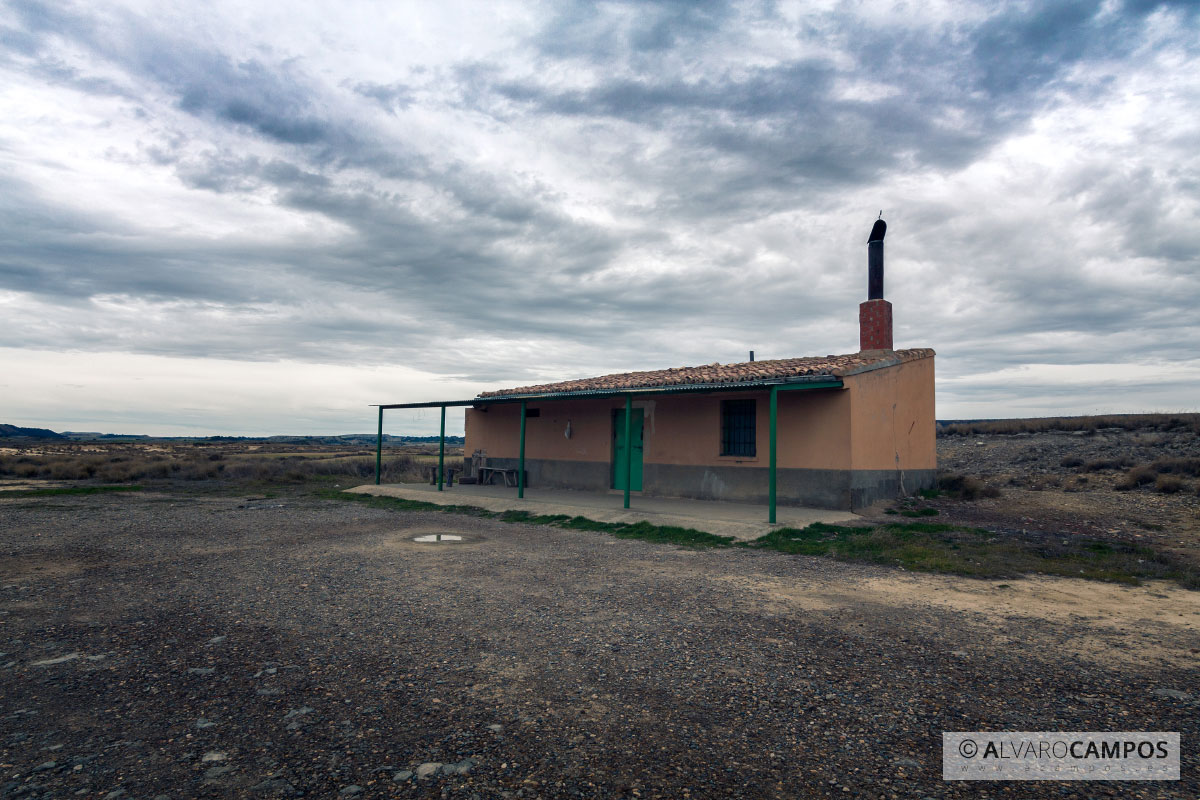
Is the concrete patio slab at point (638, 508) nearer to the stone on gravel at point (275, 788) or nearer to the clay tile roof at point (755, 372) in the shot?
the clay tile roof at point (755, 372)

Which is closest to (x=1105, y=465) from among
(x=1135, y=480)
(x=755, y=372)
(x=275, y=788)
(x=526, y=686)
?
(x=1135, y=480)

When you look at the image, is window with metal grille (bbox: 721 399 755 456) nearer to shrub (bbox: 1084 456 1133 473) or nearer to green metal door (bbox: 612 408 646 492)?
green metal door (bbox: 612 408 646 492)

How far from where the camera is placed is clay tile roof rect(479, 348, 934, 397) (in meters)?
11.7

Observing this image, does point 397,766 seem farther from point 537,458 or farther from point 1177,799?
point 537,458

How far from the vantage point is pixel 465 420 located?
61.5ft

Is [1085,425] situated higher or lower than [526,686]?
higher

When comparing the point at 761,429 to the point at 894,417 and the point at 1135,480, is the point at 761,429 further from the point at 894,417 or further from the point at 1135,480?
the point at 1135,480

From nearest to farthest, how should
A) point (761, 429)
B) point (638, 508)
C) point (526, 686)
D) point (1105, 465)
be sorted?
point (526, 686), point (638, 508), point (761, 429), point (1105, 465)

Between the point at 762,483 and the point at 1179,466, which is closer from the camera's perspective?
the point at 762,483

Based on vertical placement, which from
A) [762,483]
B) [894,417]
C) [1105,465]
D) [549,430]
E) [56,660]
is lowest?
[56,660]

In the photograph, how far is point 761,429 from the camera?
41.9ft

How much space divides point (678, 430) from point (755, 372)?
83.5 inches

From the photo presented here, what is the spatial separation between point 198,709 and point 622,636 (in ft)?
8.68

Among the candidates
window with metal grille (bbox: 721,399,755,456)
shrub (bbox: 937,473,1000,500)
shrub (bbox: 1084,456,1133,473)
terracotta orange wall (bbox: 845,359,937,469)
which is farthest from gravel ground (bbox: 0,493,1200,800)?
shrub (bbox: 1084,456,1133,473)
